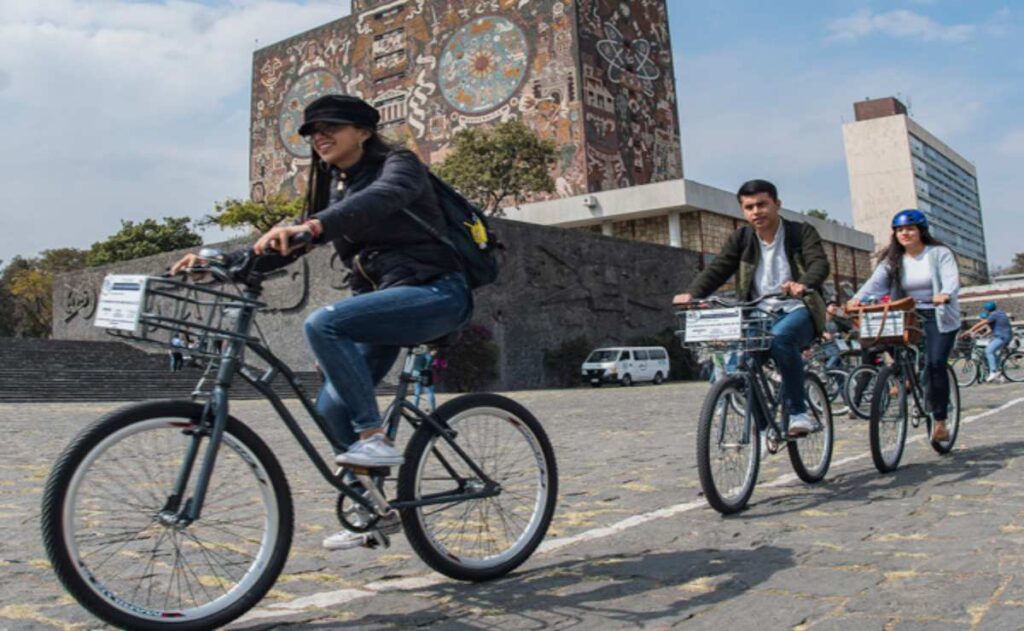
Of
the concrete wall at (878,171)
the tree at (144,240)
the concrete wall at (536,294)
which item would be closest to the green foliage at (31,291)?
the tree at (144,240)

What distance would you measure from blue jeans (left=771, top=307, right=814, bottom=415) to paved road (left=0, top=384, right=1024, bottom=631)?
1.65ft

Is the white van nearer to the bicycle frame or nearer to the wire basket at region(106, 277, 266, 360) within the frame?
the bicycle frame

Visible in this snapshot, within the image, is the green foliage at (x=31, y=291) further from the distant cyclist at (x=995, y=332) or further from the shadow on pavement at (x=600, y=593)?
the shadow on pavement at (x=600, y=593)

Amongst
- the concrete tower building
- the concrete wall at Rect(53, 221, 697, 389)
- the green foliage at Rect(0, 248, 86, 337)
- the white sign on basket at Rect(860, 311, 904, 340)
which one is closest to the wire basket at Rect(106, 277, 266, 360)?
the white sign on basket at Rect(860, 311, 904, 340)

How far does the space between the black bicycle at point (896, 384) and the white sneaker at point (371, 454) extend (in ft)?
11.9

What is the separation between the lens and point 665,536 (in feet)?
13.4

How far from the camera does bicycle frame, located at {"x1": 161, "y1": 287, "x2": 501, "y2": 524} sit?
8.91ft

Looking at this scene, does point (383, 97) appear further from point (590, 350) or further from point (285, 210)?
point (590, 350)

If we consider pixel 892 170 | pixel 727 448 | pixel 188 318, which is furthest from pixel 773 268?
pixel 892 170

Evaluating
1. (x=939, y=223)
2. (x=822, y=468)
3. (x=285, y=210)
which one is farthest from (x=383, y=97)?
(x=939, y=223)

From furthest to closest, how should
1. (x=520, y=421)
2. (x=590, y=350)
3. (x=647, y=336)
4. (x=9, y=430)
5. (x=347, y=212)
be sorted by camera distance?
(x=647, y=336) → (x=590, y=350) → (x=9, y=430) → (x=520, y=421) → (x=347, y=212)

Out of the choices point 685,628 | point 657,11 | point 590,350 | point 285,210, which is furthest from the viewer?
point 657,11

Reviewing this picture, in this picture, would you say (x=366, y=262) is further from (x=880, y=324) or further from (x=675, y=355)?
(x=675, y=355)

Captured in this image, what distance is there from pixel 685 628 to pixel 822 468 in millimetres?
3148
